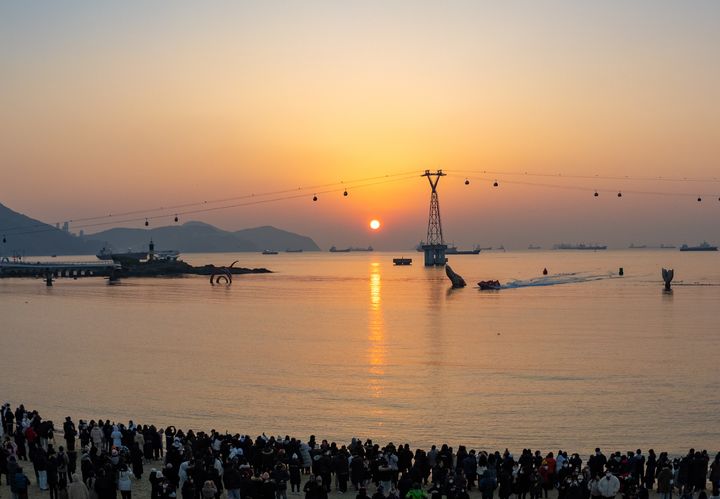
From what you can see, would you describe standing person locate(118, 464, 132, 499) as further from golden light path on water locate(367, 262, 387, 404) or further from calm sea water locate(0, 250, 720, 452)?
golden light path on water locate(367, 262, 387, 404)

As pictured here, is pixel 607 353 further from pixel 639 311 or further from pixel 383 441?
pixel 639 311

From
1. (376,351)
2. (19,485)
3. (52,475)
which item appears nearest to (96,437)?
(52,475)

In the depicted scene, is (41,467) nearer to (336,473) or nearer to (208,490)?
(208,490)

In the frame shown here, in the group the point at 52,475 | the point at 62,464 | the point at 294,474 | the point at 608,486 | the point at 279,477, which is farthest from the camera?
the point at 294,474

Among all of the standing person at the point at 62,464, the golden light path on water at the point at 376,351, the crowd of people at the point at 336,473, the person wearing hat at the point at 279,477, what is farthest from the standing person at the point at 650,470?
the golden light path on water at the point at 376,351

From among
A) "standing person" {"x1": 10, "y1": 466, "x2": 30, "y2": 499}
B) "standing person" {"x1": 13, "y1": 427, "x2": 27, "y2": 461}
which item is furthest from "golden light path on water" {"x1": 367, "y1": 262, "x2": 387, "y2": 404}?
"standing person" {"x1": 10, "y1": 466, "x2": 30, "y2": 499}

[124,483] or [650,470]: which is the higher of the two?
[124,483]
